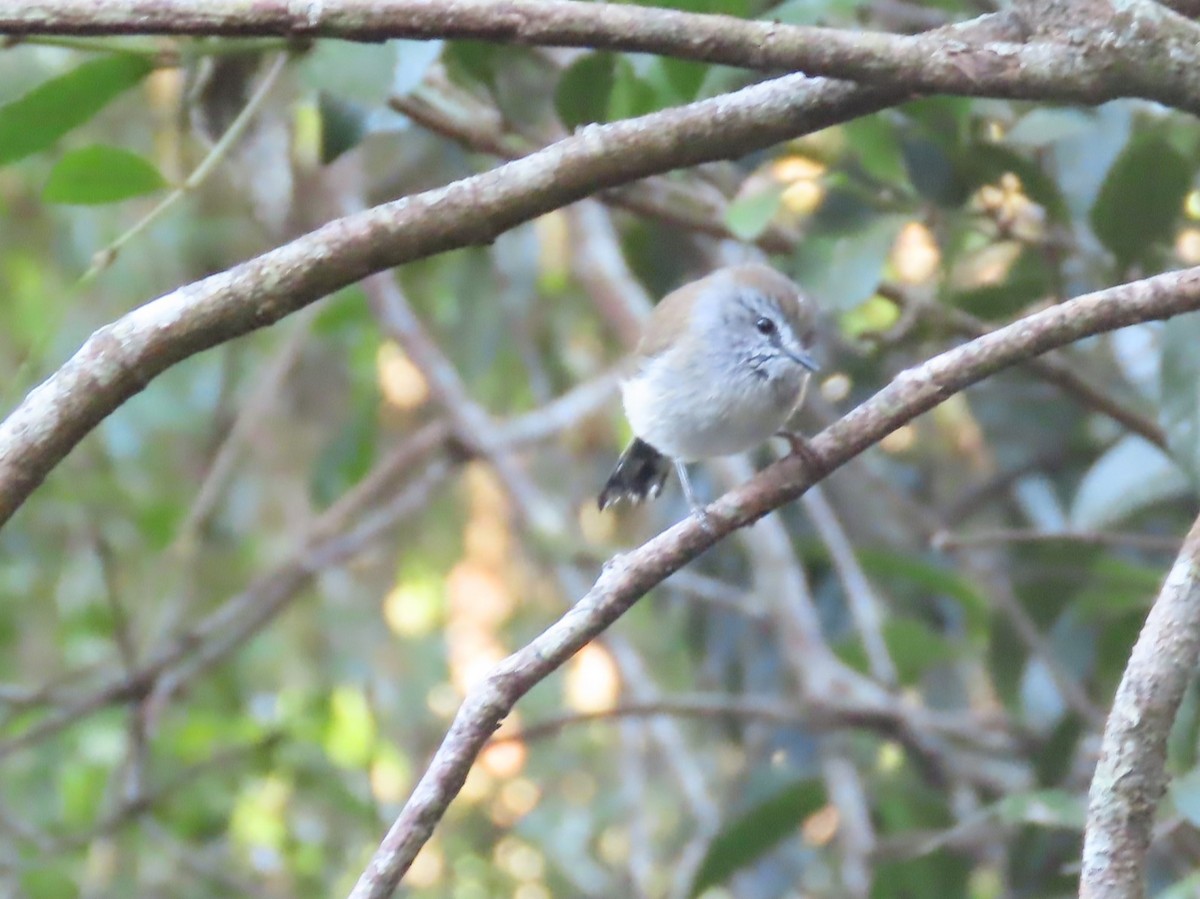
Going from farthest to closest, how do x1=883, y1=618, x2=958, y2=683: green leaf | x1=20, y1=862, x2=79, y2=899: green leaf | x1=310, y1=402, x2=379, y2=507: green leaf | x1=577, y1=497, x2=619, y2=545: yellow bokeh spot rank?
x1=577, y1=497, x2=619, y2=545: yellow bokeh spot → x1=310, y1=402, x2=379, y2=507: green leaf → x1=20, y1=862, x2=79, y2=899: green leaf → x1=883, y1=618, x2=958, y2=683: green leaf

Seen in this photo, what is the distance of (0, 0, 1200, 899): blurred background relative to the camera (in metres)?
2.53

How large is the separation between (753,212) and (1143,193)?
662mm

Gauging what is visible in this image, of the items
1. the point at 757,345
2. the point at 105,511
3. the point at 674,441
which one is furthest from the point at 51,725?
the point at 757,345

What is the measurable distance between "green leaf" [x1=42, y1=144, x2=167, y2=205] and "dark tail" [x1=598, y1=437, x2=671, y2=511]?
61.8 inches

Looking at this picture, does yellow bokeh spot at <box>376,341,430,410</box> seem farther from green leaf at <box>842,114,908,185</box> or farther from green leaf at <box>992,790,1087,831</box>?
green leaf at <box>992,790,1087,831</box>

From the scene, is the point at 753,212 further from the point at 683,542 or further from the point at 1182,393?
the point at 683,542

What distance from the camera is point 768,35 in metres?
1.48

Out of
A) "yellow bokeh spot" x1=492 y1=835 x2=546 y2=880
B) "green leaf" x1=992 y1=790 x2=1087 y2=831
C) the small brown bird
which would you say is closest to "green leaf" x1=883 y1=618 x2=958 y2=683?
the small brown bird

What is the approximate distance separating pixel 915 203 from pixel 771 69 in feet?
4.31

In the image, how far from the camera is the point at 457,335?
16.0ft

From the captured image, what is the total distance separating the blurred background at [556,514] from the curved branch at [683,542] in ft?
1.74

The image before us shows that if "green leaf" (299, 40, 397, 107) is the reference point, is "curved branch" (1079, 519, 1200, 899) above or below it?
below

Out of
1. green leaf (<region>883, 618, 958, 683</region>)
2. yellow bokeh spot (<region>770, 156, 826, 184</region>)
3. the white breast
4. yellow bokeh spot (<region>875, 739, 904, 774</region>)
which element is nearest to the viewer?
yellow bokeh spot (<region>770, 156, 826, 184</region>)

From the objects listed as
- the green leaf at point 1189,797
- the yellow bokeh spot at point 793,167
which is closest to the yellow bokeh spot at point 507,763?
the yellow bokeh spot at point 793,167
